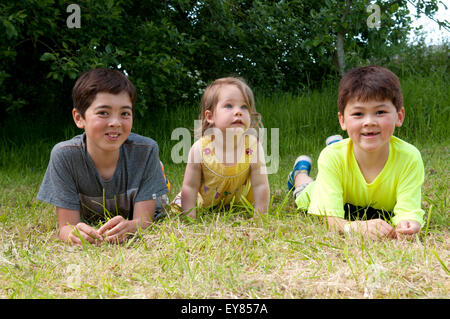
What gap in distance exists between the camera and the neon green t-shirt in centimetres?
276

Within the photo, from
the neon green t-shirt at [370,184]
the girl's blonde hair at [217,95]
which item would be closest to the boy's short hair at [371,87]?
the neon green t-shirt at [370,184]

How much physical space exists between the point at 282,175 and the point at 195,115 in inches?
91.0

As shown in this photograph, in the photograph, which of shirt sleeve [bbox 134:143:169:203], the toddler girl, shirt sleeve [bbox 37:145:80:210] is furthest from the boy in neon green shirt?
shirt sleeve [bbox 37:145:80:210]

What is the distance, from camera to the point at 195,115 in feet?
21.4

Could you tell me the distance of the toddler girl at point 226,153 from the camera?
316 cm

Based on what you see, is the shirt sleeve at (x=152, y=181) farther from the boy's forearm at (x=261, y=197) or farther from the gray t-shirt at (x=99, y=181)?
the boy's forearm at (x=261, y=197)

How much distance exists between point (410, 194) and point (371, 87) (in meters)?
0.69

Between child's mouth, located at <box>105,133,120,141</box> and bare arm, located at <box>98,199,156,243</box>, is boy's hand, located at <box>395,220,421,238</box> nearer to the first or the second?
→ bare arm, located at <box>98,199,156,243</box>

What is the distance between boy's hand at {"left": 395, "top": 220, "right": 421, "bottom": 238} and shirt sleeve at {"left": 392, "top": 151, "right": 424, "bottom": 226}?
6cm

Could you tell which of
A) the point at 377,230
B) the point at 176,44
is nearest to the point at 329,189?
the point at 377,230

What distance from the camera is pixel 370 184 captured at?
2861 mm

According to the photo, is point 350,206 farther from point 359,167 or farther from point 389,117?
point 389,117
